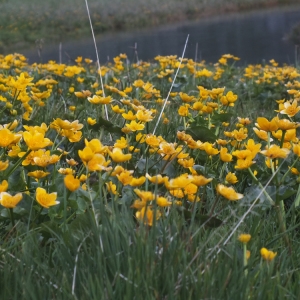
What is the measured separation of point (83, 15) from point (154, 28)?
3456 millimetres

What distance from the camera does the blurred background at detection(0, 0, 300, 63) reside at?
1330 centimetres

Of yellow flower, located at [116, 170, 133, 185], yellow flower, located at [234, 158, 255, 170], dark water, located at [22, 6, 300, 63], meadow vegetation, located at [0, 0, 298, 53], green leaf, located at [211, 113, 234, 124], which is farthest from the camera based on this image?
meadow vegetation, located at [0, 0, 298, 53]

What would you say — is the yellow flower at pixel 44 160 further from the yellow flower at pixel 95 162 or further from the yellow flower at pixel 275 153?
the yellow flower at pixel 275 153

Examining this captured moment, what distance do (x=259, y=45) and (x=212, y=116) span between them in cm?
1220

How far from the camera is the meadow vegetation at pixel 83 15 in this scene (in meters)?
19.1

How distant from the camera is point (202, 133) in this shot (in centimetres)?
207

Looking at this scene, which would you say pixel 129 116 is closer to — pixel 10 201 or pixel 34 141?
pixel 34 141

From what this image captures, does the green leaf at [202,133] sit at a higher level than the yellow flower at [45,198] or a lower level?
lower

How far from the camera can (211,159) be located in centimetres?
190

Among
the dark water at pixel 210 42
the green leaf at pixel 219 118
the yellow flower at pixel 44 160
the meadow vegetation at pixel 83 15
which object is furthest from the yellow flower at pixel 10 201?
the meadow vegetation at pixel 83 15

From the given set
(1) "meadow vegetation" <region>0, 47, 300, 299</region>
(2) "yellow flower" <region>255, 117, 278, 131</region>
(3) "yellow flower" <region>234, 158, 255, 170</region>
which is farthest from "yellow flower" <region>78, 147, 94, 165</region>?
(2) "yellow flower" <region>255, 117, 278, 131</region>

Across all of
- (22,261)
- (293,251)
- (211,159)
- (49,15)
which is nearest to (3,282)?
(22,261)

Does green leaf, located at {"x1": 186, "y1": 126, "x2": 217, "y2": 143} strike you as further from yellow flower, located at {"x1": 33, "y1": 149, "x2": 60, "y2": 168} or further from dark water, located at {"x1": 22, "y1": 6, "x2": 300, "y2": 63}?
dark water, located at {"x1": 22, "y1": 6, "x2": 300, "y2": 63}

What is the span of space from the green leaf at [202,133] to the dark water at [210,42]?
7.78 m
